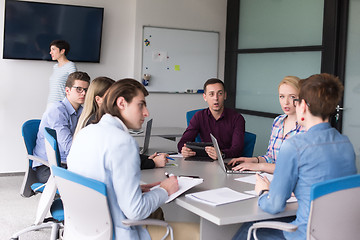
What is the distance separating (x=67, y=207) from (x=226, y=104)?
5140mm

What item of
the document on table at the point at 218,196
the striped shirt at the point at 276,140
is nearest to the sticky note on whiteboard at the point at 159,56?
the striped shirt at the point at 276,140

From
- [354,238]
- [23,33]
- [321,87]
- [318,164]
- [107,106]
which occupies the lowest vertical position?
Result: [354,238]

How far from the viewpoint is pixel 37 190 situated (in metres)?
3.37

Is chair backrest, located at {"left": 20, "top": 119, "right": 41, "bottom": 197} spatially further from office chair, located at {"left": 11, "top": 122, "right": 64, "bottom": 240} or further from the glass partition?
the glass partition

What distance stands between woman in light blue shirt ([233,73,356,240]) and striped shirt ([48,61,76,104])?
4.02 metres

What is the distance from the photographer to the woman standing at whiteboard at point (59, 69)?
18.7ft

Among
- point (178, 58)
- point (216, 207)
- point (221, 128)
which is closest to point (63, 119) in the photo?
point (221, 128)

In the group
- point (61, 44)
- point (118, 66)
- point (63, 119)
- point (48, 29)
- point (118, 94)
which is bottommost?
point (63, 119)

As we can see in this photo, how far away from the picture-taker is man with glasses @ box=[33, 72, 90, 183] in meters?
3.54

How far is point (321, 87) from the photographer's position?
83.2 inches

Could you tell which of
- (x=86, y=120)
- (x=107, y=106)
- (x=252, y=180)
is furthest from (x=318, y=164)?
(x=86, y=120)

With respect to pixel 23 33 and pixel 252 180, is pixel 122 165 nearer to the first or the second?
pixel 252 180

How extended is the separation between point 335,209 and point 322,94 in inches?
20.3

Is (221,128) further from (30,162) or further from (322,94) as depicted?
(322,94)
